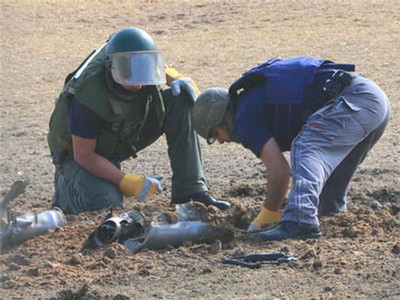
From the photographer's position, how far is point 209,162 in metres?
10.5

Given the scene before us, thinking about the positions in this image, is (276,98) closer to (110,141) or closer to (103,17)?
(110,141)

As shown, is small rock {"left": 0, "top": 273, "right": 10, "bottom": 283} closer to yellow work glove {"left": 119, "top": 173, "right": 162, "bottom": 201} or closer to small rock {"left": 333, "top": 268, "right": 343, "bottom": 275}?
yellow work glove {"left": 119, "top": 173, "right": 162, "bottom": 201}

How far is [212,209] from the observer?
320 inches

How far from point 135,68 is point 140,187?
801mm

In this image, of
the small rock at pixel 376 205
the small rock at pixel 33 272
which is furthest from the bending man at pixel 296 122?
the small rock at pixel 33 272

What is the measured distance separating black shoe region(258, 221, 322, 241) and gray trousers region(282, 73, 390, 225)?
33mm

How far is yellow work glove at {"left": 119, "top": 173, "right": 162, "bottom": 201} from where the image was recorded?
8.09 metres

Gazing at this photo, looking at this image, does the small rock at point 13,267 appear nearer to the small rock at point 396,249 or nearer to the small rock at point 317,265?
the small rock at point 317,265

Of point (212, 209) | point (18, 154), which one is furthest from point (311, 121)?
point (18, 154)

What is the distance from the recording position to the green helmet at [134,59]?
7.95 metres

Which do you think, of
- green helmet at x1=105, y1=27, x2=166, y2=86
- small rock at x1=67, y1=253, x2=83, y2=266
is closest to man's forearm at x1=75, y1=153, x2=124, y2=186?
green helmet at x1=105, y1=27, x2=166, y2=86

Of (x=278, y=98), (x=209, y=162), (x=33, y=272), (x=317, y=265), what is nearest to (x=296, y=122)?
(x=278, y=98)

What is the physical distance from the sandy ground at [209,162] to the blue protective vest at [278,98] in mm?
638

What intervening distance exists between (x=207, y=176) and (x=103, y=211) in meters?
1.75
